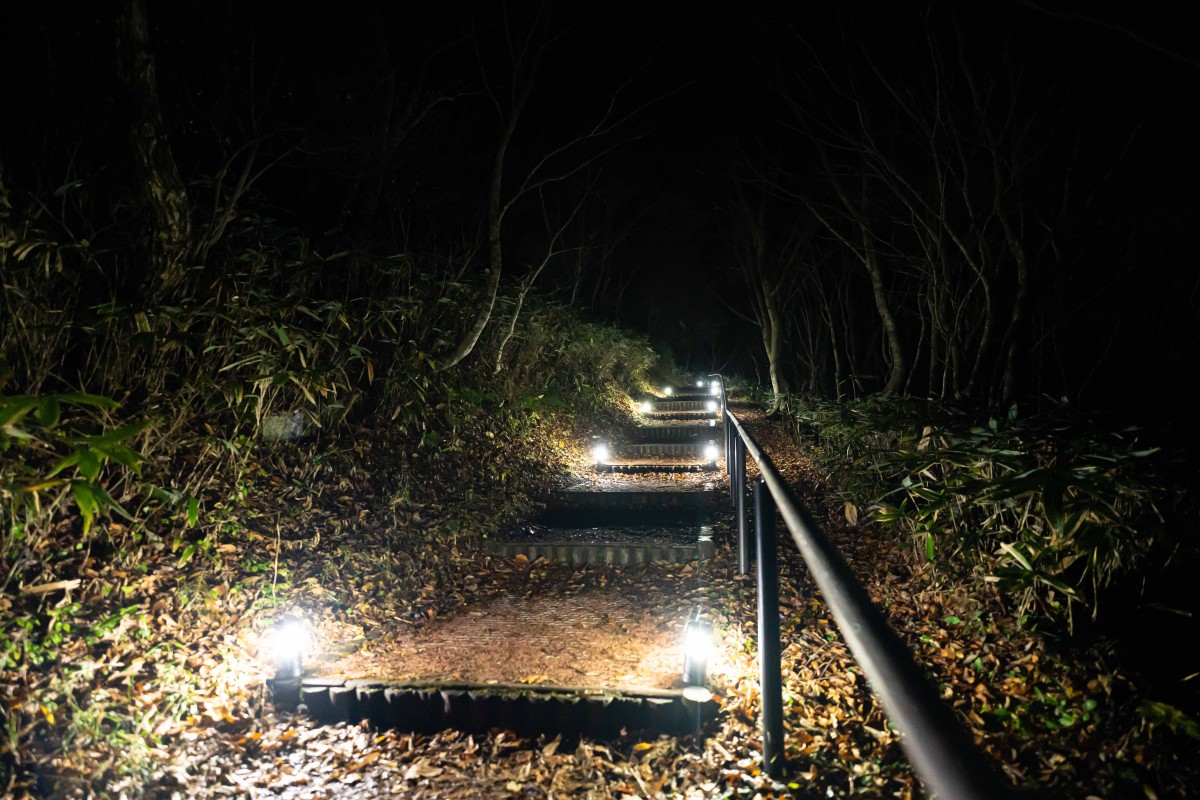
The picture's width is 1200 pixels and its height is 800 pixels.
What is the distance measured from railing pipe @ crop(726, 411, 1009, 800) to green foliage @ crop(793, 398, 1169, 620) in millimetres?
2213

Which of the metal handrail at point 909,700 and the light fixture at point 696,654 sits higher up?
the metal handrail at point 909,700

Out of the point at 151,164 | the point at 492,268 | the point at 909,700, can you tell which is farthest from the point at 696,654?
the point at 492,268

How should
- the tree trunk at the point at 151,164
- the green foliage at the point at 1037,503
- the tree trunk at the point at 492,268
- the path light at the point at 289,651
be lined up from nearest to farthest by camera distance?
the green foliage at the point at 1037,503 < the path light at the point at 289,651 < the tree trunk at the point at 151,164 < the tree trunk at the point at 492,268

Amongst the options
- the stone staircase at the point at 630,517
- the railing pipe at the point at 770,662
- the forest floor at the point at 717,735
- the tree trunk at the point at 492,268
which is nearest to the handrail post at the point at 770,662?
the railing pipe at the point at 770,662

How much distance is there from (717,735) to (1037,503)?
2.09m

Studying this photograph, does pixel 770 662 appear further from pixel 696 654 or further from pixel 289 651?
pixel 289 651

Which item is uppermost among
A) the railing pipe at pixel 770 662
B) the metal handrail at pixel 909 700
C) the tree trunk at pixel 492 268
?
the tree trunk at pixel 492 268

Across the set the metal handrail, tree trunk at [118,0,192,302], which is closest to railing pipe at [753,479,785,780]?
the metal handrail

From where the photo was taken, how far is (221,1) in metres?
6.89

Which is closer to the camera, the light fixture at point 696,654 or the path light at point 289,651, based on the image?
the light fixture at point 696,654

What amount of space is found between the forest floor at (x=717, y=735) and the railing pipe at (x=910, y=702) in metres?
1.83

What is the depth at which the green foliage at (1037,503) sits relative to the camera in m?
2.97

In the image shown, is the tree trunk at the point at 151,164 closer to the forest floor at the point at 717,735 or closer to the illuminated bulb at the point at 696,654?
the forest floor at the point at 717,735

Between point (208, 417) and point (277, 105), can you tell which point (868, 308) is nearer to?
point (277, 105)
